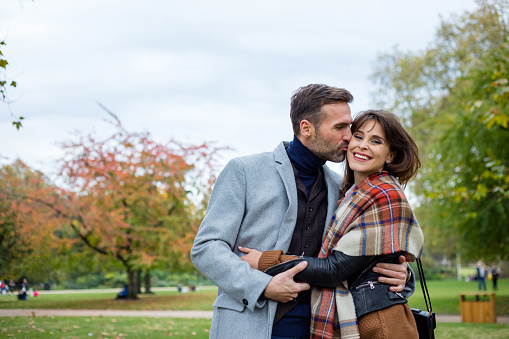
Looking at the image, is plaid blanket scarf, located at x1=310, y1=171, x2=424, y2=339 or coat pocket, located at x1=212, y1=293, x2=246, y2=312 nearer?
plaid blanket scarf, located at x1=310, y1=171, x2=424, y2=339

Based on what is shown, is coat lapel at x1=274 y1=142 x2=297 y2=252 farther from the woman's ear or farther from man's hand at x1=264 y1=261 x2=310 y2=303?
the woman's ear

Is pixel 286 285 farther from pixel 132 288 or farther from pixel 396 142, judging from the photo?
pixel 132 288

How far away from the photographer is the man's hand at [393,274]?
262 centimetres

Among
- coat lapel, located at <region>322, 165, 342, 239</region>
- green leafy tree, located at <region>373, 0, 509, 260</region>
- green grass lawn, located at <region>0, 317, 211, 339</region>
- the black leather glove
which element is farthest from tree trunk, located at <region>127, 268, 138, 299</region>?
the black leather glove

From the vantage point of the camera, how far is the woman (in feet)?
8.35

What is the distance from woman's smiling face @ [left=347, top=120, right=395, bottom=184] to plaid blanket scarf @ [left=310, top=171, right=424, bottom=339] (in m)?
0.16

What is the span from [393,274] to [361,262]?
0.66ft

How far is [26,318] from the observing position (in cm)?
814

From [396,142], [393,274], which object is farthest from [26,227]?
[393,274]

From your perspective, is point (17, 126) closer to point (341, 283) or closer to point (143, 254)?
point (341, 283)

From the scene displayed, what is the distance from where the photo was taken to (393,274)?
264cm

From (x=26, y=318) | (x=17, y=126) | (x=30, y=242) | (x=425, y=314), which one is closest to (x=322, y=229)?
(x=425, y=314)

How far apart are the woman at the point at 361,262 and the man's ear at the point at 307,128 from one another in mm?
424

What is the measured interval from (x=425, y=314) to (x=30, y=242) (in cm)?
936
